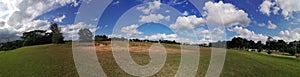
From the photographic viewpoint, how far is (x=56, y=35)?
5547cm

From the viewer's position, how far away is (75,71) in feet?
71.1

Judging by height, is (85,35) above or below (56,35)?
below

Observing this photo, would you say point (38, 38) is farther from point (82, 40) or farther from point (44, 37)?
point (82, 40)

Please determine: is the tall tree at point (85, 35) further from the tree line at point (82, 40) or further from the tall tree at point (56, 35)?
the tall tree at point (56, 35)

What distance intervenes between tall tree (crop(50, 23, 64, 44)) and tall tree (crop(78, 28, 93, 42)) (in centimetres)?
1139

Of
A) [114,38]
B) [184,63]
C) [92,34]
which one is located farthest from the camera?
[92,34]

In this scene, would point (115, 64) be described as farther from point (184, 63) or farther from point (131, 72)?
point (184, 63)

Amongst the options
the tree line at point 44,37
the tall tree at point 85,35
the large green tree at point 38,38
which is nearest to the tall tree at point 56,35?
the tree line at point 44,37

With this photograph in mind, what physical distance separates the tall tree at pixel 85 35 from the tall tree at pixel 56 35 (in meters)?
11.4

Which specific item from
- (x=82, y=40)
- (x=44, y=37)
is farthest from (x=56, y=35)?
(x=82, y=40)

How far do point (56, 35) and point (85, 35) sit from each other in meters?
15.8

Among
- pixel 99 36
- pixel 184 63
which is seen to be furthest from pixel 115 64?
pixel 99 36

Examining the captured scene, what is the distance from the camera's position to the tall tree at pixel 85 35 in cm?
4099

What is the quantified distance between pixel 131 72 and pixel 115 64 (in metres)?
2.97
